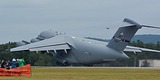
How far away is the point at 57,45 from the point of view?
10281 centimetres

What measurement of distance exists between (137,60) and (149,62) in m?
13.8

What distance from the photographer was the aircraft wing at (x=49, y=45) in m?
97.9

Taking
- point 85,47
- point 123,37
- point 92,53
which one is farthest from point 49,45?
point 123,37

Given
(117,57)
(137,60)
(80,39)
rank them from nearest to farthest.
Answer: (117,57)
(80,39)
(137,60)

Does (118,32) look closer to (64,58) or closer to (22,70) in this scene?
(64,58)

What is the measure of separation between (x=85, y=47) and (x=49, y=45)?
6733 millimetres

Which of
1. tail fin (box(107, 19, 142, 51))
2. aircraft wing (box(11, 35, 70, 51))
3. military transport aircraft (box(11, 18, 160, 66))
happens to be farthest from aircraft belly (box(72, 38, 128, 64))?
aircraft wing (box(11, 35, 70, 51))

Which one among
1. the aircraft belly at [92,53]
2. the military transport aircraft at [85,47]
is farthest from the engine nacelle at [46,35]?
the aircraft belly at [92,53]

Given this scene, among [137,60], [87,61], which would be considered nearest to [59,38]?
[87,61]

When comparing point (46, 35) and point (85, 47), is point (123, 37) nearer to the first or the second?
point (85, 47)

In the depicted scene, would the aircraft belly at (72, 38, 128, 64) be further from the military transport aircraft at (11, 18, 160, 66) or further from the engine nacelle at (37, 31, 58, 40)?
the engine nacelle at (37, 31, 58, 40)

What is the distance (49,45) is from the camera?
330ft

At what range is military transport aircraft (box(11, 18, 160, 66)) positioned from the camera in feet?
311

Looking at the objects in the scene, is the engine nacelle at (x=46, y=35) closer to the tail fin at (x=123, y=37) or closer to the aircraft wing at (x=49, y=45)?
the aircraft wing at (x=49, y=45)
